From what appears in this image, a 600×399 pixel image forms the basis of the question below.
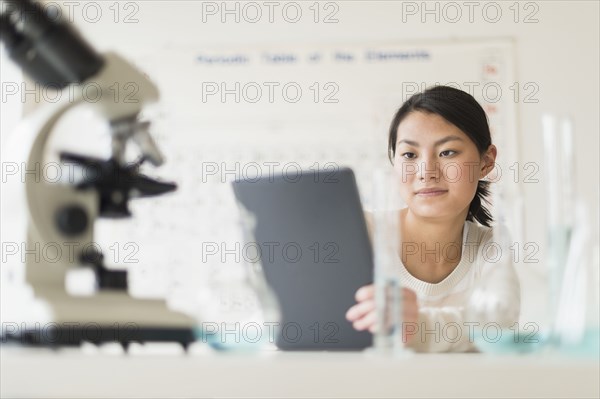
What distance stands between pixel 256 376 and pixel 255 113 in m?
1.98

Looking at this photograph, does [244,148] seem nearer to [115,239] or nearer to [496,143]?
[115,239]

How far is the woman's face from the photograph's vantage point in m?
1.72

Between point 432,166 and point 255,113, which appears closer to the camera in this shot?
point 432,166

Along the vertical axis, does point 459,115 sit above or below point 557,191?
above

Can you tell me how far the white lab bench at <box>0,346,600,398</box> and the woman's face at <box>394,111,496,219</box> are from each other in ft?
4.80

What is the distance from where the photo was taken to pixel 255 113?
2227mm

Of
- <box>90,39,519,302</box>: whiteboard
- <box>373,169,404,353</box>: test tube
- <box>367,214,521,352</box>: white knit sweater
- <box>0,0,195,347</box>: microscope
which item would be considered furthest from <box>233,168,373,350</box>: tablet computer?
<box>90,39,519,302</box>: whiteboard

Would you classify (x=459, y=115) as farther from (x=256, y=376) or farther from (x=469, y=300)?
(x=256, y=376)

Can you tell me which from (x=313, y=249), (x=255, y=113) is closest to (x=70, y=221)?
(x=313, y=249)

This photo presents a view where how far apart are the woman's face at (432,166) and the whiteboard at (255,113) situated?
368 millimetres

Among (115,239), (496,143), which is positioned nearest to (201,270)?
(115,239)

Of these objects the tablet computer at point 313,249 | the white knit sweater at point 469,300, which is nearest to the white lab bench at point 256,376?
the white knit sweater at point 469,300

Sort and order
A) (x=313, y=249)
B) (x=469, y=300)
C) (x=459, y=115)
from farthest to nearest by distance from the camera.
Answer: (x=459, y=115), (x=313, y=249), (x=469, y=300)

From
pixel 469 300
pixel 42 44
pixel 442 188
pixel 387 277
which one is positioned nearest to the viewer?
pixel 387 277
